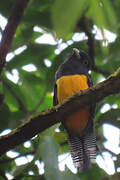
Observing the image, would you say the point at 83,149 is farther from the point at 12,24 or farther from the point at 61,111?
the point at 12,24

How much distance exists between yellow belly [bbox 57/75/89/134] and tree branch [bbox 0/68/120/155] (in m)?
1.58

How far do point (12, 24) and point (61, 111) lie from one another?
2.20ft

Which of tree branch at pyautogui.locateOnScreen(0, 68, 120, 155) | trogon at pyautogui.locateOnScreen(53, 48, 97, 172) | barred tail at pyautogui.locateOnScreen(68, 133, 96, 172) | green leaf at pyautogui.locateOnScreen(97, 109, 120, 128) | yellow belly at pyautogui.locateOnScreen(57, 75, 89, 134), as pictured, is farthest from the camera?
yellow belly at pyautogui.locateOnScreen(57, 75, 89, 134)

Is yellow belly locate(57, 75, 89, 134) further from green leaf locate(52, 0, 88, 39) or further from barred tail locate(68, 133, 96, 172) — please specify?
green leaf locate(52, 0, 88, 39)

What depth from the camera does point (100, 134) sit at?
3.04 m

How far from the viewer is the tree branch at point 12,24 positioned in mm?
1919

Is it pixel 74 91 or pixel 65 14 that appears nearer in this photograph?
pixel 65 14

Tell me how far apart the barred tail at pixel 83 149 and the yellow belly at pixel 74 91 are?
0.51 feet

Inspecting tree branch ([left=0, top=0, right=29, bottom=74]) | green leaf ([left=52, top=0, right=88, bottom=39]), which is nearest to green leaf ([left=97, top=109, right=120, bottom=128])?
tree branch ([left=0, top=0, right=29, bottom=74])

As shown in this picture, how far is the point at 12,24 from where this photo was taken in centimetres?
197

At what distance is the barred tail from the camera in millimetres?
3122

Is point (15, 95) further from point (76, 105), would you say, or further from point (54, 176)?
point (54, 176)

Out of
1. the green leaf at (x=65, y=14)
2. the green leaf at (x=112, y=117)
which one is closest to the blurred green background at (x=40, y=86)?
the green leaf at (x=112, y=117)

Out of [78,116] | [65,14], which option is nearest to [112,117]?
[78,116]
